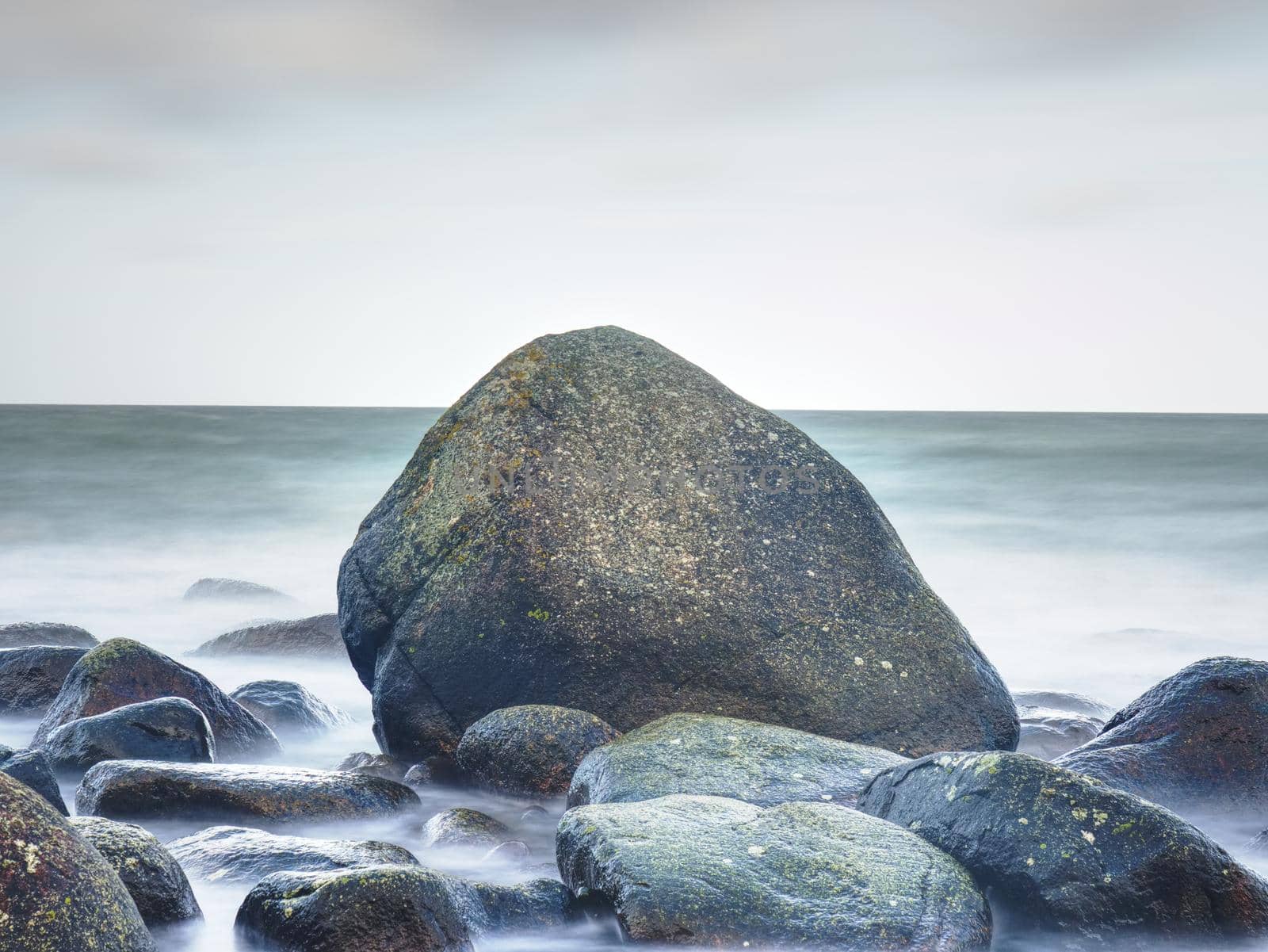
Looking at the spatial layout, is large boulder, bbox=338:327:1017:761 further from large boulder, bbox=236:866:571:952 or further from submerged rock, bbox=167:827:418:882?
large boulder, bbox=236:866:571:952

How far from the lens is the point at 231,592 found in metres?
13.7

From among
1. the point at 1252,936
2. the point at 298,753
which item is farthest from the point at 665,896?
the point at 298,753

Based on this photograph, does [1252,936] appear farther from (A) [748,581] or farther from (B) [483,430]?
(B) [483,430]

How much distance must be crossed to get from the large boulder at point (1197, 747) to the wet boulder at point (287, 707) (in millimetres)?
4506

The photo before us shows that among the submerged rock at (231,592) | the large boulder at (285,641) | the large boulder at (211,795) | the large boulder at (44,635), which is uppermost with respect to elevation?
the large boulder at (211,795)

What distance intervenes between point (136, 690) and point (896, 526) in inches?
696

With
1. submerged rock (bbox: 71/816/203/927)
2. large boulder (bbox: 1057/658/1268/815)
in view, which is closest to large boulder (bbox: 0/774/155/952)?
submerged rock (bbox: 71/816/203/927)

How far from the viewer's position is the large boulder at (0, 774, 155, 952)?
2.78 m

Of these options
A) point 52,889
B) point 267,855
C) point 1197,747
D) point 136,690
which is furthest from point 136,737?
point 1197,747

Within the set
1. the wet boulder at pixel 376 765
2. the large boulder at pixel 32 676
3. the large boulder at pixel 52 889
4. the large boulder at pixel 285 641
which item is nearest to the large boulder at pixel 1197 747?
the wet boulder at pixel 376 765

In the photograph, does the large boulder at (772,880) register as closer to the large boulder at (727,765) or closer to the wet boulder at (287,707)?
the large boulder at (727,765)

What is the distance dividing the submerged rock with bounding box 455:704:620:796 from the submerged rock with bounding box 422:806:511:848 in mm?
438

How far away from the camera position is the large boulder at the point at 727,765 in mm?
4789

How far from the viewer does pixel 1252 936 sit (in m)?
3.87
